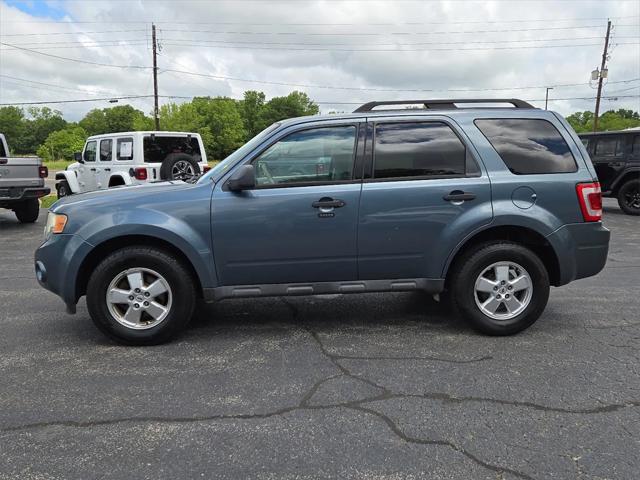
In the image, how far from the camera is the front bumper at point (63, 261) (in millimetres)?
3916

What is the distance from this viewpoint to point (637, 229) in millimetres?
10562

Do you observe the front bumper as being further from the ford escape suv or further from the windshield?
the windshield

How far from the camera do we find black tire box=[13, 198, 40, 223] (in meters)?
11.2

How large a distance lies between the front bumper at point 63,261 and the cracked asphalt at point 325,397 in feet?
1.63

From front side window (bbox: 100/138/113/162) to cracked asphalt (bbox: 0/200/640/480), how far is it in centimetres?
768

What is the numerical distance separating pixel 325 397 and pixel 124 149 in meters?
9.78

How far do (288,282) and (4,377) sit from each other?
81.9 inches

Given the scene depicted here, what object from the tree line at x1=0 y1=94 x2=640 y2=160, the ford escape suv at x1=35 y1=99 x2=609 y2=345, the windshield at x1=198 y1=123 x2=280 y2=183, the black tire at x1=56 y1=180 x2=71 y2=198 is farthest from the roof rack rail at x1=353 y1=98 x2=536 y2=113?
the tree line at x1=0 y1=94 x2=640 y2=160

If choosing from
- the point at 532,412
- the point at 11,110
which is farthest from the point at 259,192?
the point at 11,110

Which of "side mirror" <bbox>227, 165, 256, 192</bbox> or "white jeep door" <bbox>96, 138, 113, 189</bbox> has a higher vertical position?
"white jeep door" <bbox>96, 138, 113, 189</bbox>

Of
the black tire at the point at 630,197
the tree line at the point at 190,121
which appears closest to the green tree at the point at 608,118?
the tree line at the point at 190,121

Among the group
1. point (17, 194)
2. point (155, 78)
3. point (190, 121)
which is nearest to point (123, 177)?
point (17, 194)

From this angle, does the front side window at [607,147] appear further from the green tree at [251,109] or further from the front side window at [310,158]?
the green tree at [251,109]

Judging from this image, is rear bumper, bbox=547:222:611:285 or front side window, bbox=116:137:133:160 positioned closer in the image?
rear bumper, bbox=547:222:611:285
